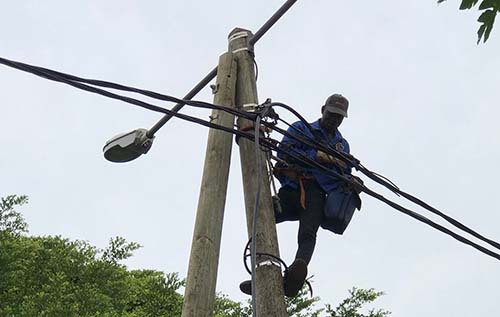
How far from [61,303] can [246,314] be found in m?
5.12

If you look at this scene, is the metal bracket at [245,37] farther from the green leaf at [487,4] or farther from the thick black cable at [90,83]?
the green leaf at [487,4]

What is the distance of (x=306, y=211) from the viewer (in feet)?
15.5

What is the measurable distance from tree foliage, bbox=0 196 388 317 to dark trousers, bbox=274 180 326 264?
31.3ft

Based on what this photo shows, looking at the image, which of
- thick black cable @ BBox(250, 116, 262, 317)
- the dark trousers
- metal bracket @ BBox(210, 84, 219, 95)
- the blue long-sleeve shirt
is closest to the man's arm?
the blue long-sleeve shirt

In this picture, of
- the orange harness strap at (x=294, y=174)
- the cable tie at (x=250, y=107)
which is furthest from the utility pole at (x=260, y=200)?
the orange harness strap at (x=294, y=174)

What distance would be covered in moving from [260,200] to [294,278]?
466 millimetres

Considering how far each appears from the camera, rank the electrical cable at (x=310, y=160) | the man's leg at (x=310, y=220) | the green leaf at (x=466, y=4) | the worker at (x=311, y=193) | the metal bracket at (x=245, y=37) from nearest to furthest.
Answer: the green leaf at (x=466, y=4)
the electrical cable at (x=310, y=160)
the man's leg at (x=310, y=220)
the worker at (x=311, y=193)
the metal bracket at (x=245, y=37)

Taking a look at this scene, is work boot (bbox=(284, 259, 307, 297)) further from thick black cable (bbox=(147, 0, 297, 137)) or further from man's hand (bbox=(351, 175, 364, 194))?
thick black cable (bbox=(147, 0, 297, 137))

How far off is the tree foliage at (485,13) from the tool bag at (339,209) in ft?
5.98

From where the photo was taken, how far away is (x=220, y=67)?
198 inches

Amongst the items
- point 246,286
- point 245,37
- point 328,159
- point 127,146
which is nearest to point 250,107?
point 328,159

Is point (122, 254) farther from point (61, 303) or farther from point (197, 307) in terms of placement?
point (197, 307)

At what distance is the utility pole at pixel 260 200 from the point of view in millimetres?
3893

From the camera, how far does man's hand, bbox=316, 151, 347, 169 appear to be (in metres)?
4.85
